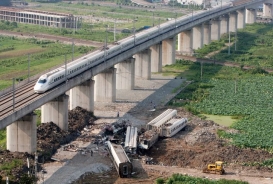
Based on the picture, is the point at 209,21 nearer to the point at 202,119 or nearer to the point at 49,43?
the point at 49,43

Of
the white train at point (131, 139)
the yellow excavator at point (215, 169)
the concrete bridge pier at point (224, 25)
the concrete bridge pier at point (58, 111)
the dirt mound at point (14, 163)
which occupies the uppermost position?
the concrete bridge pier at point (224, 25)

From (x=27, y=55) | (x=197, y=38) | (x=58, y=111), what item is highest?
(x=197, y=38)

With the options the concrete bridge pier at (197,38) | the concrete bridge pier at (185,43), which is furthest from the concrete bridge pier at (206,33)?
the concrete bridge pier at (185,43)

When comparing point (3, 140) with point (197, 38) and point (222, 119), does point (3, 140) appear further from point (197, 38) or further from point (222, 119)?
point (197, 38)

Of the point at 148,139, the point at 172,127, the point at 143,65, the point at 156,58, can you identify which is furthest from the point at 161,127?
the point at 156,58

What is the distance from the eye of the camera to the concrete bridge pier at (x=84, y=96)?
7906cm

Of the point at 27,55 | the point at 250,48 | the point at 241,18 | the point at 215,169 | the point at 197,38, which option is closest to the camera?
the point at 215,169

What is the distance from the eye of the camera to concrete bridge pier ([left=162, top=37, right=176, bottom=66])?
11781cm

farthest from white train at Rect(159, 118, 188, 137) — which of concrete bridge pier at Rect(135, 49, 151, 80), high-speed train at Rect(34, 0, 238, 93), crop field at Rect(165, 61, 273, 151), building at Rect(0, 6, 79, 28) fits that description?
building at Rect(0, 6, 79, 28)

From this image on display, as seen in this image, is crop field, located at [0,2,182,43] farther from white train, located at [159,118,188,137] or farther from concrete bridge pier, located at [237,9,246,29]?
white train, located at [159,118,188,137]

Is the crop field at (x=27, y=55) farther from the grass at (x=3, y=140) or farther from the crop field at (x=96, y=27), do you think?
the grass at (x=3, y=140)

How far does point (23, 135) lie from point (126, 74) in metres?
34.5

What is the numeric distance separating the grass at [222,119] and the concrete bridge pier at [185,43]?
166 ft

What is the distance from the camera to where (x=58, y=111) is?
70312 mm
